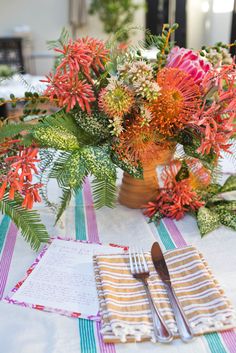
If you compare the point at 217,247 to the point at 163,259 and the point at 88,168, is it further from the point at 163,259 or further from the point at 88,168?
the point at 88,168

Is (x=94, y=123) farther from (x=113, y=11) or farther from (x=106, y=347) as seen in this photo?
(x=113, y=11)

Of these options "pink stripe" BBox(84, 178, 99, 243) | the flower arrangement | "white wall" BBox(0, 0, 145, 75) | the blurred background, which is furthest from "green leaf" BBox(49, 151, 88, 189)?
"white wall" BBox(0, 0, 145, 75)

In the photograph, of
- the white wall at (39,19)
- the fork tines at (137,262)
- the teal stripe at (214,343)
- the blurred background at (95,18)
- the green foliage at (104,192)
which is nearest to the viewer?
the teal stripe at (214,343)

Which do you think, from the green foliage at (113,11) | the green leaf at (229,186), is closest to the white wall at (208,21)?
the green foliage at (113,11)

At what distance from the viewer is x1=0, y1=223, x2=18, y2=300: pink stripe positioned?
0.60m

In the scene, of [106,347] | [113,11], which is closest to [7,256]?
[106,347]

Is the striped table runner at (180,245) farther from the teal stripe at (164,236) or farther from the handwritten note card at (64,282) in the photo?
the handwritten note card at (64,282)

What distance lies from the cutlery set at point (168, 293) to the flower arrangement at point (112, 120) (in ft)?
0.44

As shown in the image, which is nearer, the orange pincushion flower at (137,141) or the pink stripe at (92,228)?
the pink stripe at (92,228)

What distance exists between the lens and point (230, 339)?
0.47 meters

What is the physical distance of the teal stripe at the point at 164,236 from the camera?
2.30 ft

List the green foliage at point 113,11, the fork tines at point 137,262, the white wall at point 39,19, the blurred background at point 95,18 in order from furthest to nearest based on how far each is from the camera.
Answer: the white wall at point 39,19 → the blurred background at point 95,18 → the green foliage at point 113,11 → the fork tines at point 137,262

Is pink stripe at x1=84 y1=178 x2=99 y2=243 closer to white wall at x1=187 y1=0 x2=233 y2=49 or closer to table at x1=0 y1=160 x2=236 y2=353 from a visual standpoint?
table at x1=0 y1=160 x2=236 y2=353

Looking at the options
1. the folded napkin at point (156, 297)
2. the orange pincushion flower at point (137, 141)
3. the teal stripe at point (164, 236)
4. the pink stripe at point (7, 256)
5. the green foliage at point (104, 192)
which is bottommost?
the teal stripe at point (164, 236)
